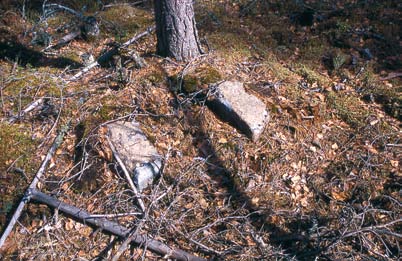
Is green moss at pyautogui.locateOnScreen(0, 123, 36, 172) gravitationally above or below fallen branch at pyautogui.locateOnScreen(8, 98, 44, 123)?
below

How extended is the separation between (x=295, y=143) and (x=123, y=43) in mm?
2410

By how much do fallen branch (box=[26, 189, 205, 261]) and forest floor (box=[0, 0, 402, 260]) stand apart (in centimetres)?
7

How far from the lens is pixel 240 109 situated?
13.9ft

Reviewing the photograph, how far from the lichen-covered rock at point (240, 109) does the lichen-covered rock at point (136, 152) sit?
792 millimetres

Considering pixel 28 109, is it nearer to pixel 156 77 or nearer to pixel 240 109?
pixel 156 77

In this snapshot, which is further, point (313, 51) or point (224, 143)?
point (313, 51)

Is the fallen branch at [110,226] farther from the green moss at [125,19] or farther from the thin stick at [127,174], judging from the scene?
the green moss at [125,19]

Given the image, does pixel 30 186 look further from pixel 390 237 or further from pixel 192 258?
pixel 390 237

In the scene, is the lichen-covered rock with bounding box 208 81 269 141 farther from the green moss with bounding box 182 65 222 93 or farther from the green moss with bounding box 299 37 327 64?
the green moss with bounding box 299 37 327 64

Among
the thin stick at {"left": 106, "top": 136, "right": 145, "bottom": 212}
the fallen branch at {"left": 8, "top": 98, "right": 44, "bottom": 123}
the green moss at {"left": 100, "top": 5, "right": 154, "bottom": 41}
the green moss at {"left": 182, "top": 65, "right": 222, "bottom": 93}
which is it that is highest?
the green moss at {"left": 100, "top": 5, "right": 154, "bottom": 41}

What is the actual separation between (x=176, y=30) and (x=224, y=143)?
134 cm

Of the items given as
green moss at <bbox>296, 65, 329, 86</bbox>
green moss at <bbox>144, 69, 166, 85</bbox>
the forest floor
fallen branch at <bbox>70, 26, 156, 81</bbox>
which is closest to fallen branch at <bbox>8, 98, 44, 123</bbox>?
the forest floor

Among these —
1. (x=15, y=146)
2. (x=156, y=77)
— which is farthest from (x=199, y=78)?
(x=15, y=146)

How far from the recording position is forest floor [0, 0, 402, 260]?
141 inches
